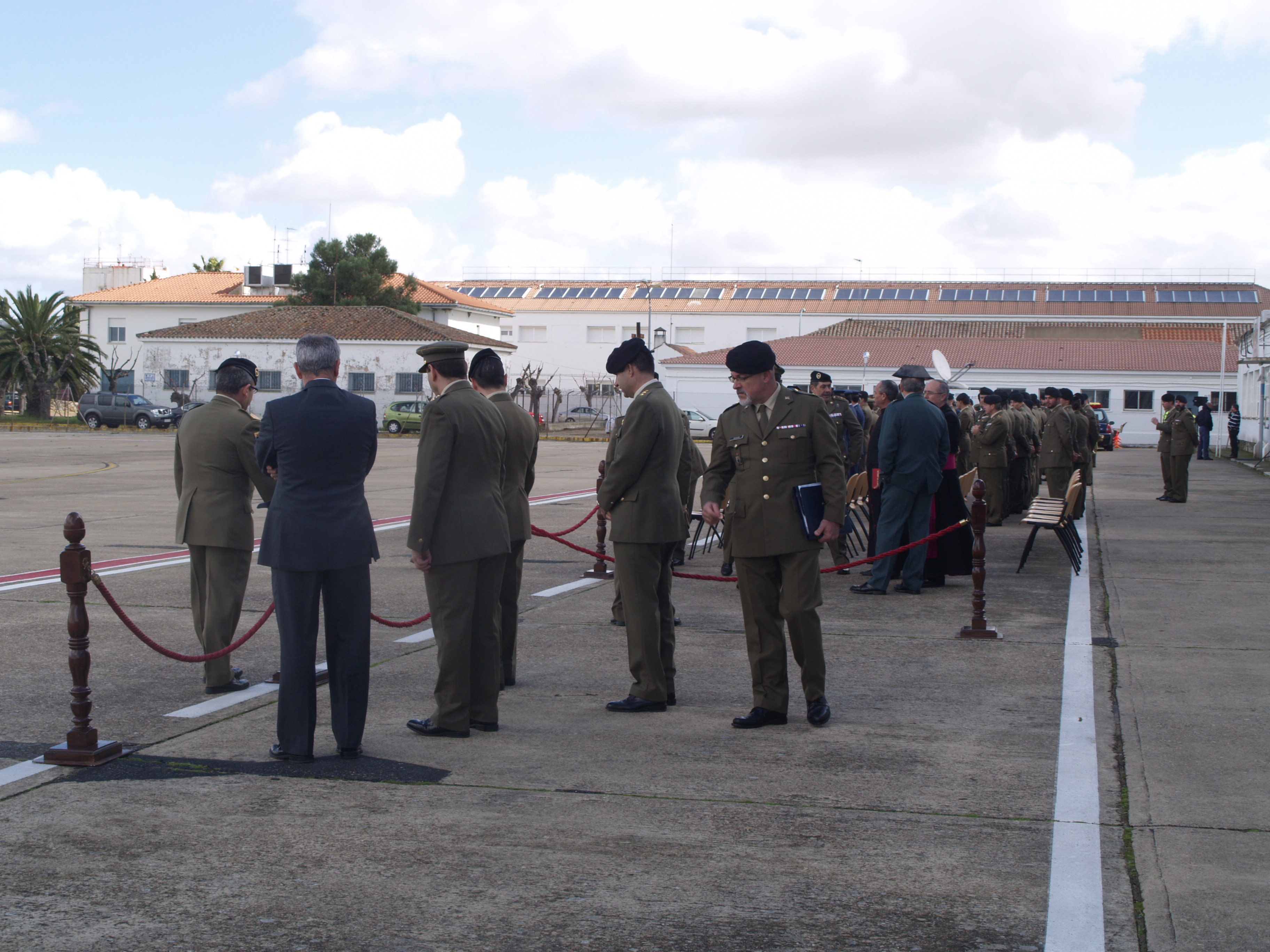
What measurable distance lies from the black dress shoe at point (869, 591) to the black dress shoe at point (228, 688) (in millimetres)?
5429

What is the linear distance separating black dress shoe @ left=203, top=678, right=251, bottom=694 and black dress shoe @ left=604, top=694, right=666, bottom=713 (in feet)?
6.77

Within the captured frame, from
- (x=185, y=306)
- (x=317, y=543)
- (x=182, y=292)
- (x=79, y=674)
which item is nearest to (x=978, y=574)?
(x=317, y=543)

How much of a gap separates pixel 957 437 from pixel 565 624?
5.11m

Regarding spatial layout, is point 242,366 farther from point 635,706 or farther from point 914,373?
point 914,373

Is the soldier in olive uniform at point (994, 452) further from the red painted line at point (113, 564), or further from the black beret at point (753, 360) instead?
the black beret at point (753, 360)

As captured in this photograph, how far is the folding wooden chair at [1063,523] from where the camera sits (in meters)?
11.5

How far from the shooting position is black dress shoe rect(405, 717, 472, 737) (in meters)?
5.63

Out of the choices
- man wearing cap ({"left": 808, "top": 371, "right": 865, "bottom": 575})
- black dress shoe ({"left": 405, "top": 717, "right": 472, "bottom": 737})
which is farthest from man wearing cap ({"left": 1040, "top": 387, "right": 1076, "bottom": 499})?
black dress shoe ({"left": 405, "top": 717, "right": 472, "bottom": 737})

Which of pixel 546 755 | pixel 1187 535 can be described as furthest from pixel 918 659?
pixel 1187 535

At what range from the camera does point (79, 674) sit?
5.16 metres

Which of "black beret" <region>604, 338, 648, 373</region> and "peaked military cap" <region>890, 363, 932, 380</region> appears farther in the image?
"peaked military cap" <region>890, 363, 932, 380</region>

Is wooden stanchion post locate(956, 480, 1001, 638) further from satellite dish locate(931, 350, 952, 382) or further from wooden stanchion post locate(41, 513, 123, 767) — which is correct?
satellite dish locate(931, 350, 952, 382)

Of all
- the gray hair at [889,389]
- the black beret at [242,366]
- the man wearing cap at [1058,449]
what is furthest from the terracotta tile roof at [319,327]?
the black beret at [242,366]

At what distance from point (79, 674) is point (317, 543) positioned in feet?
3.81
